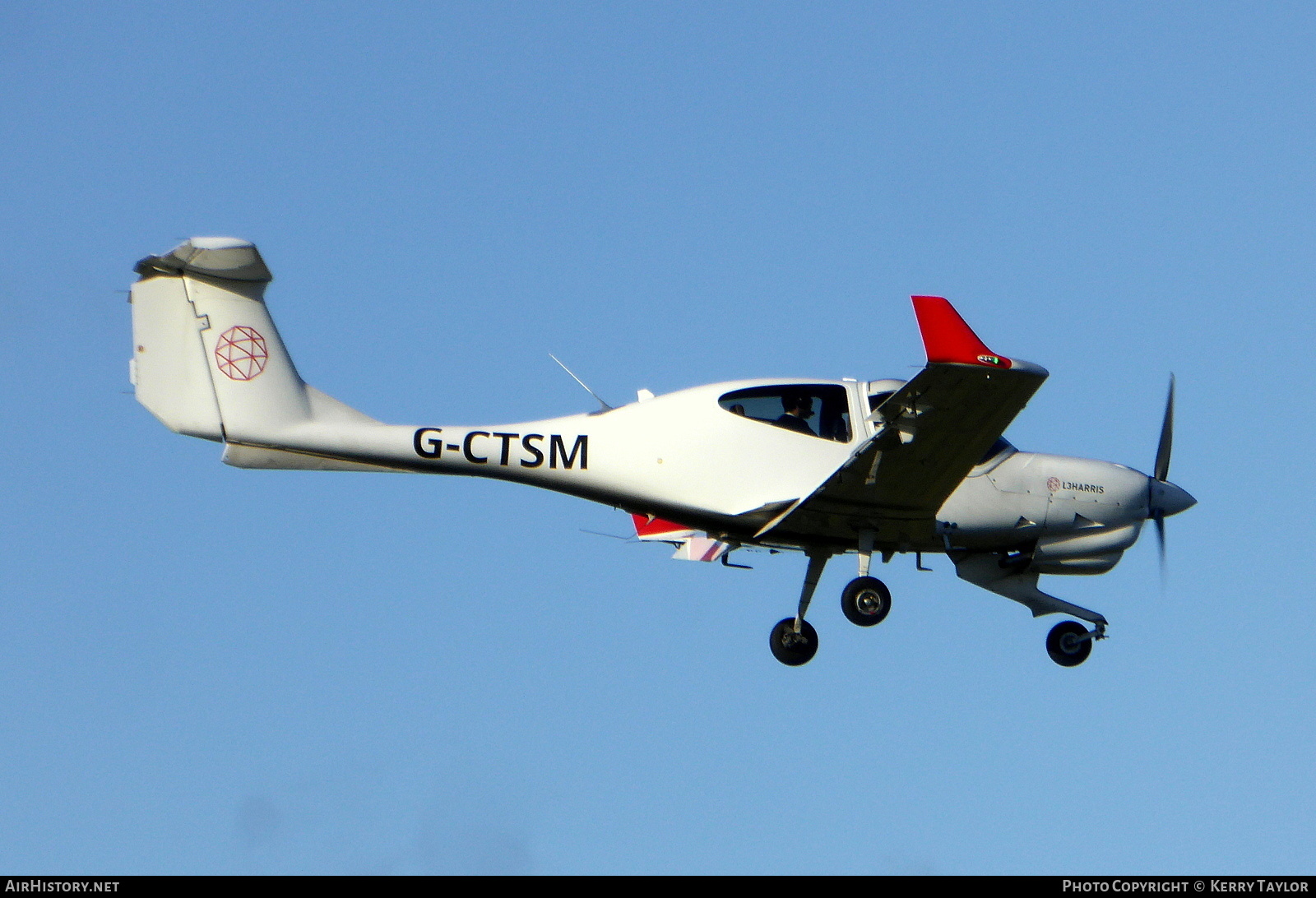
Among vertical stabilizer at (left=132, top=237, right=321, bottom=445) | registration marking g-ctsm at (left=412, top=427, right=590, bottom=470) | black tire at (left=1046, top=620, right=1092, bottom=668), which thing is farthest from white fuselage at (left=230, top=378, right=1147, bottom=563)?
black tire at (left=1046, top=620, right=1092, bottom=668)

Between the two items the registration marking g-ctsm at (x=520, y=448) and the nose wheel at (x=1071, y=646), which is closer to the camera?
the registration marking g-ctsm at (x=520, y=448)

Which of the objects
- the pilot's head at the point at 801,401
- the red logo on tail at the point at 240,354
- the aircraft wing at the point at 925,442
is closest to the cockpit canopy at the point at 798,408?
the pilot's head at the point at 801,401

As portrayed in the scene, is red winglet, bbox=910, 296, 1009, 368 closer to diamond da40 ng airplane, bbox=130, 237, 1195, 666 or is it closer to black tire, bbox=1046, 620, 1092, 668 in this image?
diamond da40 ng airplane, bbox=130, 237, 1195, 666

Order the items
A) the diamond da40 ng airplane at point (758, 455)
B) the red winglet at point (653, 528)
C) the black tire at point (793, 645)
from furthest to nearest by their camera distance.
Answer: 1. the red winglet at point (653, 528)
2. the black tire at point (793, 645)
3. the diamond da40 ng airplane at point (758, 455)

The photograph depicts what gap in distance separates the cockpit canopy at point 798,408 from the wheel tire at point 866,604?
152 cm

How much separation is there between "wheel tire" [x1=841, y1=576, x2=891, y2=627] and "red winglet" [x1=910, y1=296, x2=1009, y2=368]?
115 inches

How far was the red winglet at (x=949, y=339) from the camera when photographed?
1399 centimetres

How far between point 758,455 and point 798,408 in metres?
0.64

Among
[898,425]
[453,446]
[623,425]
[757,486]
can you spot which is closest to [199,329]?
[453,446]

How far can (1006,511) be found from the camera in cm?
1708

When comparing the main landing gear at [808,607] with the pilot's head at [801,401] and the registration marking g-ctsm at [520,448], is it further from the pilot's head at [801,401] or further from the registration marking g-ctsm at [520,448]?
the registration marking g-ctsm at [520,448]

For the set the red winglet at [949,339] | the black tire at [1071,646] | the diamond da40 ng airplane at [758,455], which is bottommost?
the black tire at [1071,646]
